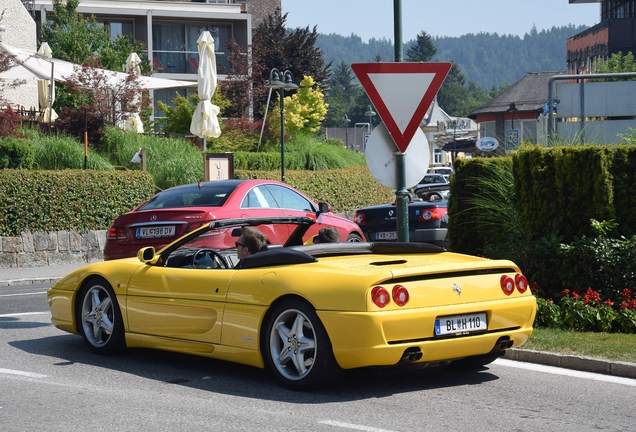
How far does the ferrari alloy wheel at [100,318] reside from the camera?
8430mm

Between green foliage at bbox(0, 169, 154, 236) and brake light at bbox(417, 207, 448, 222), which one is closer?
brake light at bbox(417, 207, 448, 222)

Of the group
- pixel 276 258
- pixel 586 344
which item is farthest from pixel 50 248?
pixel 586 344

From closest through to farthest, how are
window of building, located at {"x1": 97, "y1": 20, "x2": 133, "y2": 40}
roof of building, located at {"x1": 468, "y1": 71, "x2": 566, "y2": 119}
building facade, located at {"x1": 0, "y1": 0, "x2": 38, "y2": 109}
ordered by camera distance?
1. building facade, located at {"x1": 0, "y1": 0, "x2": 38, "y2": 109}
2. window of building, located at {"x1": 97, "y1": 20, "x2": 133, "y2": 40}
3. roof of building, located at {"x1": 468, "y1": 71, "x2": 566, "y2": 119}

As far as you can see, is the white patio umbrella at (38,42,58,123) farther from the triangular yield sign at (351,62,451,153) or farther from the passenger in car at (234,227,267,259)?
the passenger in car at (234,227,267,259)

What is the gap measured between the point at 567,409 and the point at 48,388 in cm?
367

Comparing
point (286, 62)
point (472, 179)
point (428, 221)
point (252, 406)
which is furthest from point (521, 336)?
point (286, 62)

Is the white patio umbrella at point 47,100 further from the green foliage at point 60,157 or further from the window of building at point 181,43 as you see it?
the window of building at point 181,43

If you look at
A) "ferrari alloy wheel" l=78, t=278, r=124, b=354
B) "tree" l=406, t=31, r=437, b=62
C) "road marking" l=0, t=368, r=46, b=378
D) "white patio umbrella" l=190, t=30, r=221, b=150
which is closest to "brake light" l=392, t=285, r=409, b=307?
"ferrari alloy wheel" l=78, t=278, r=124, b=354

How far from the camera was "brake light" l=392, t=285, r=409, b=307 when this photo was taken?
6648 millimetres

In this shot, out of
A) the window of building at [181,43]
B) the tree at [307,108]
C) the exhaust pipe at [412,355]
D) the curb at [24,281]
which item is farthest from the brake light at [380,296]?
the window of building at [181,43]

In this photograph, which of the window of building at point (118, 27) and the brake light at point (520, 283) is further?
the window of building at point (118, 27)

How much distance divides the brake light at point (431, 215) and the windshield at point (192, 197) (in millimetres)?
5865

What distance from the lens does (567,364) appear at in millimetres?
8023

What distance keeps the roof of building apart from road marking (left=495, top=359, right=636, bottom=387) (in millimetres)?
80284
